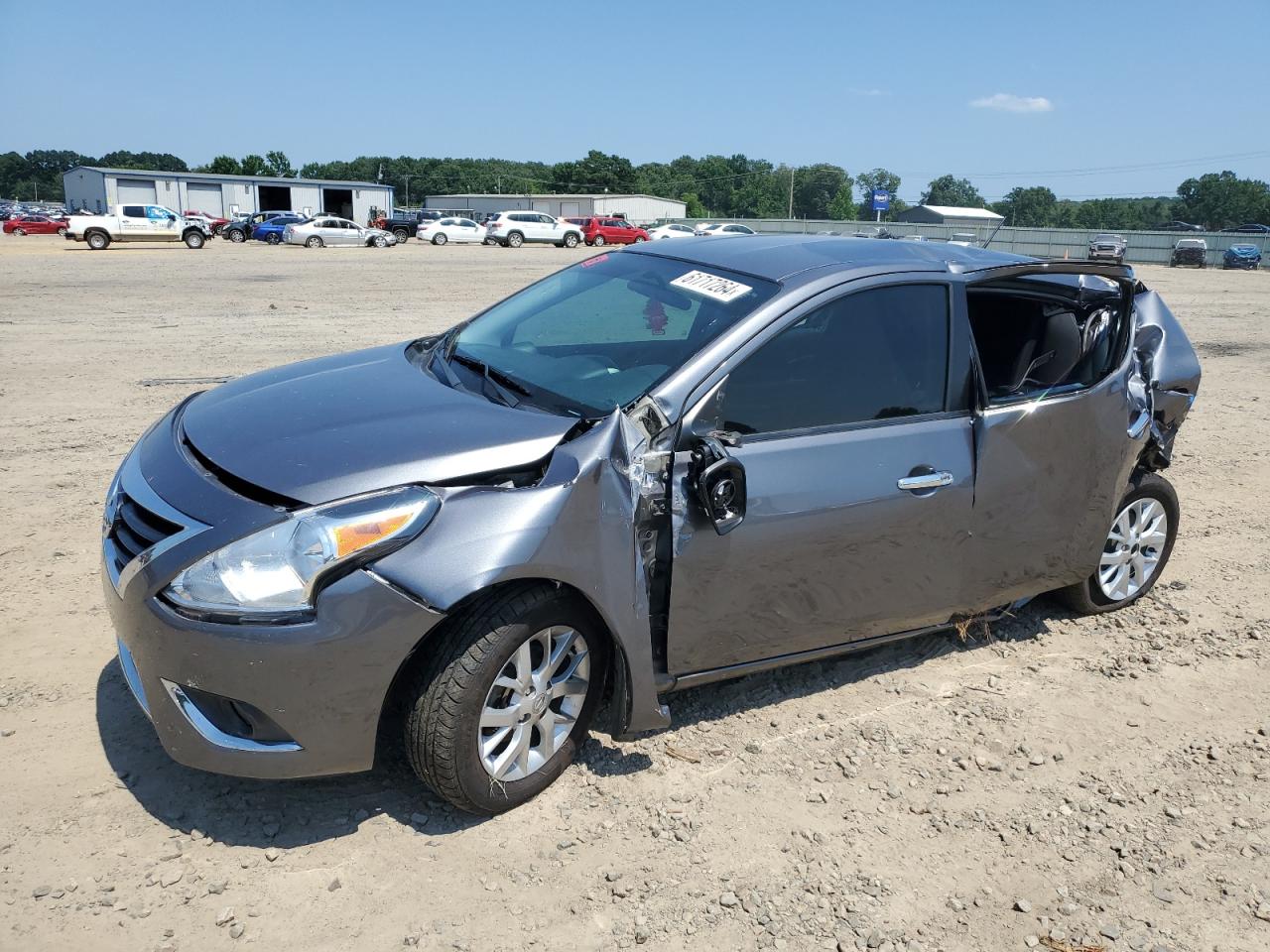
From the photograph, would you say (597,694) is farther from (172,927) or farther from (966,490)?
(966,490)

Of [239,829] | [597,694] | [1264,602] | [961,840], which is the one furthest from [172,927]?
[1264,602]

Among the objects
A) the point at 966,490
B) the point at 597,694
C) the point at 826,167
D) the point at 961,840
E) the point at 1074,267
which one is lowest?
the point at 961,840

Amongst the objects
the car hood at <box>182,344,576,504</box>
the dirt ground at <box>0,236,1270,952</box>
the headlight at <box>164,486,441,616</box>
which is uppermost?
the car hood at <box>182,344,576,504</box>

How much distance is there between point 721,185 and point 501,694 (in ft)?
492

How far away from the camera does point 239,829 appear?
2994 millimetres

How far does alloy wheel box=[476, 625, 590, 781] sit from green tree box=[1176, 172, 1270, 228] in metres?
118

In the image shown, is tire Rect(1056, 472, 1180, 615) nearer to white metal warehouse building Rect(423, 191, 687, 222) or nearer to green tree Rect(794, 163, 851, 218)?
white metal warehouse building Rect(423, 191, 687, 222)

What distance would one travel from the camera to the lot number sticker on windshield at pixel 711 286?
3.67 meters

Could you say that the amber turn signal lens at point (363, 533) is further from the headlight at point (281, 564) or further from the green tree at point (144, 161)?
the green tree at point (144, 161)

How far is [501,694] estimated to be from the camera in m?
2.99

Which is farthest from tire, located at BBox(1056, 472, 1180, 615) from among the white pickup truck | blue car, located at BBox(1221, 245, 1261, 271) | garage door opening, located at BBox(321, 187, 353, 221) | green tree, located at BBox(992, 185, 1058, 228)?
green tree, located at BBox(992, 185, 1058, 228)

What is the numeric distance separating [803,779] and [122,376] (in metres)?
8.31

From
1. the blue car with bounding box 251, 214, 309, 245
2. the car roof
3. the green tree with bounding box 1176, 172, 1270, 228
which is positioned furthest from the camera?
the green tree with bounding box 1176, 172, 1270, 228

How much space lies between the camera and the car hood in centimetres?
286
